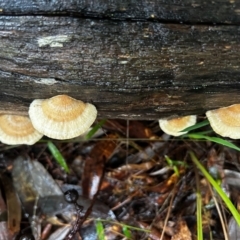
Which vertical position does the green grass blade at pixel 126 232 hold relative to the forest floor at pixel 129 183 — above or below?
below

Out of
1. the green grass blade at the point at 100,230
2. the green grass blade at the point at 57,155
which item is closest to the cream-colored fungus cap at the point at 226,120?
the green grass blade at the point at 100,230

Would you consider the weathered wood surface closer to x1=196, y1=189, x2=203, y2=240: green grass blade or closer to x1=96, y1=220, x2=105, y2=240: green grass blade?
x1=196, y1=189, x2=203, y2=240: green grass blade

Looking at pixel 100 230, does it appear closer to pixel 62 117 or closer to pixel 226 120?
pixel 62 117

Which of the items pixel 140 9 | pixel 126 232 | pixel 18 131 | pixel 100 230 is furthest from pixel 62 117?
pixel 126 232

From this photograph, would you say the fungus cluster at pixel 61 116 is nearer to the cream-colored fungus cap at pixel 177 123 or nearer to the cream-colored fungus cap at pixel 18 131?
the cream-colored fungus cap at pixel 18 131

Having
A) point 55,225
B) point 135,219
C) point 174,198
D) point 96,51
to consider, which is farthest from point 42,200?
point 96,51

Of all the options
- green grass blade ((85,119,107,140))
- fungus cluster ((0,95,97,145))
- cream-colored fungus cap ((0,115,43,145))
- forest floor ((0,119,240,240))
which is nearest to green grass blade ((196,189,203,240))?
forest floor ((0,119,240,240))
